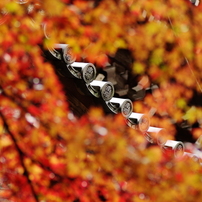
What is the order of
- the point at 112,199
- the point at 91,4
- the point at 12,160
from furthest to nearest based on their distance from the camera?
Answer: the point at 91,4
the point at 112,199
the point at 12,160

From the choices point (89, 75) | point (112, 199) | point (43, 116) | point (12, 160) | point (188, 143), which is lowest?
point (188, 143)

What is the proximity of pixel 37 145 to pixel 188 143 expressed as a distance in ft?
14.8

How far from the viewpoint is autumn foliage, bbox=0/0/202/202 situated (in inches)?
316

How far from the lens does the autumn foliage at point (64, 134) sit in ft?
26.3

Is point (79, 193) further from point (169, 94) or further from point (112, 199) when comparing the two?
point (169, 94)

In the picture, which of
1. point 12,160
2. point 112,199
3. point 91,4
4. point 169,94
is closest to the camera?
point 12,160

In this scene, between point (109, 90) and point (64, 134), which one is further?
point (109, 90)

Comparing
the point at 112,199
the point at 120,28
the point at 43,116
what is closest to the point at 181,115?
the point at 120,28

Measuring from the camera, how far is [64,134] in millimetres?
8414

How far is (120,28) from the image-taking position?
10.2m

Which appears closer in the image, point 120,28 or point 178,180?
point 178,180

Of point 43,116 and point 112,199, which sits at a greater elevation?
point 43,116

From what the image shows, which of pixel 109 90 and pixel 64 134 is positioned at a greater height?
pixel 109 90

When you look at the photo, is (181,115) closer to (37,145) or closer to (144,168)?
(144,168)
